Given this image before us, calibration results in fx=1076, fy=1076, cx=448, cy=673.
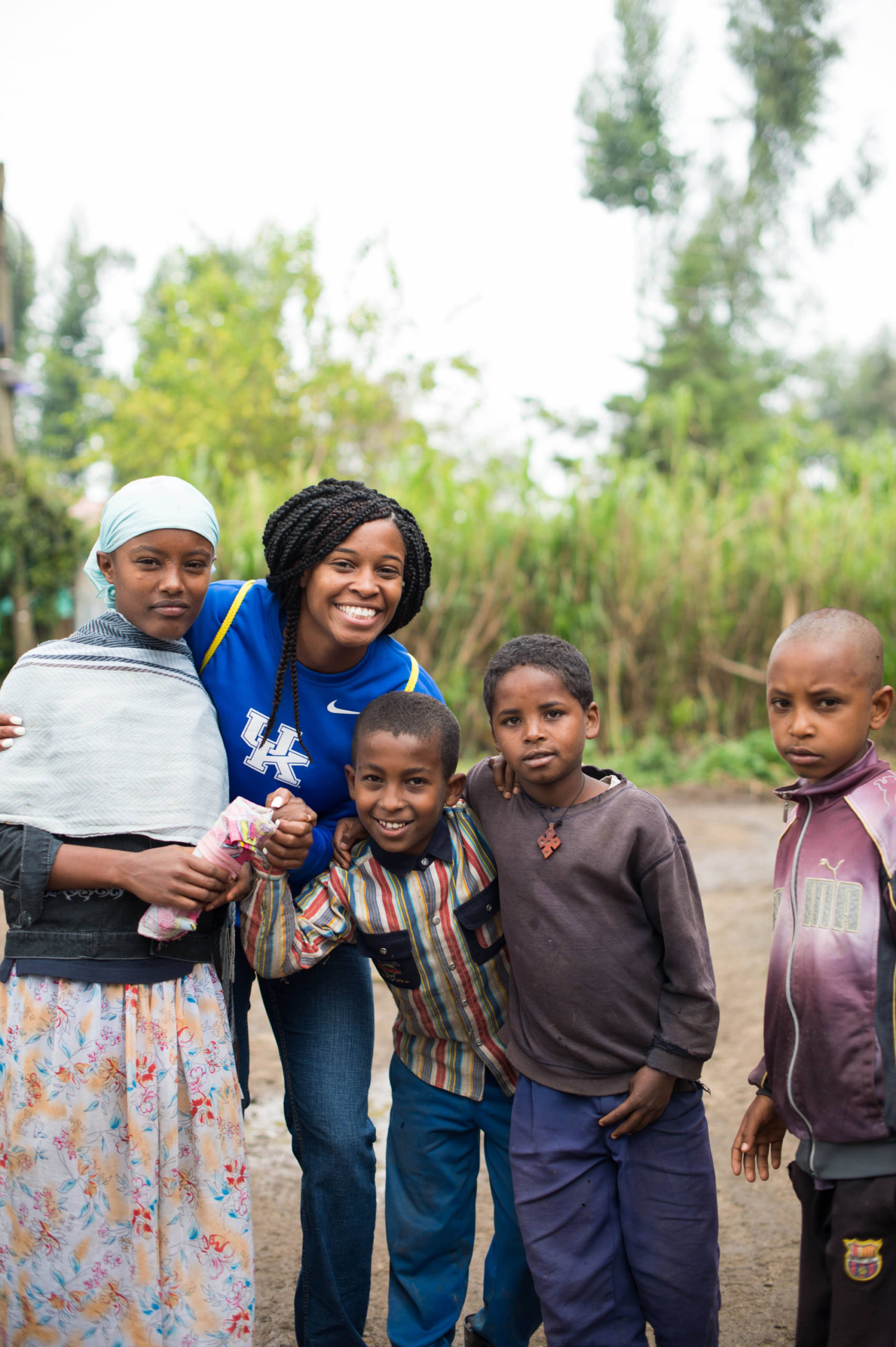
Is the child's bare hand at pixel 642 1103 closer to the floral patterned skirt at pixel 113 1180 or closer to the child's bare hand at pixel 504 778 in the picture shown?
the child's bare hand at pixel 504 778

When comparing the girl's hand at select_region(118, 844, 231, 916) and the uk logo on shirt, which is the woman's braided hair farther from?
the girl's hand at select_region(118, 844, 231, 916)

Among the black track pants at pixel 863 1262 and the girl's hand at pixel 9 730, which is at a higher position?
the girl's hand at pixel 9 730

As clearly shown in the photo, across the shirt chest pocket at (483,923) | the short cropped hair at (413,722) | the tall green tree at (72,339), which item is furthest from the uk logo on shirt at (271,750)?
the tall green tree at (72,339)

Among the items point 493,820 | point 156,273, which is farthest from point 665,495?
point 156,273

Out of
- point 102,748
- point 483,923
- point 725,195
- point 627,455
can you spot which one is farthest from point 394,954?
point 725,195

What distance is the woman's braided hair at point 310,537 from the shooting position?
2.23m

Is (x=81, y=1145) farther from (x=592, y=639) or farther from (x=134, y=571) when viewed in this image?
(x=592, y=639)

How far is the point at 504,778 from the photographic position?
7.23 feet

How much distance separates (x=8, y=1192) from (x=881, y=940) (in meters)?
1.55

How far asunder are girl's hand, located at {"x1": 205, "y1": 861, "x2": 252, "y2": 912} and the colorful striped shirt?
0.33 feet

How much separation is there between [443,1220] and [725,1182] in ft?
4.95

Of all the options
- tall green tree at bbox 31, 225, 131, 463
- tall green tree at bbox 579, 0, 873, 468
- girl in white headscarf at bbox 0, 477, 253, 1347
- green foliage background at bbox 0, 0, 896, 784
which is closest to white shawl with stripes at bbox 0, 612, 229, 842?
girl in white headscarf at bbox 0, 477, 253, 1347

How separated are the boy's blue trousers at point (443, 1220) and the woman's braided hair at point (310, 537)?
845mm

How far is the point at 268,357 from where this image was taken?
53.8 feet
